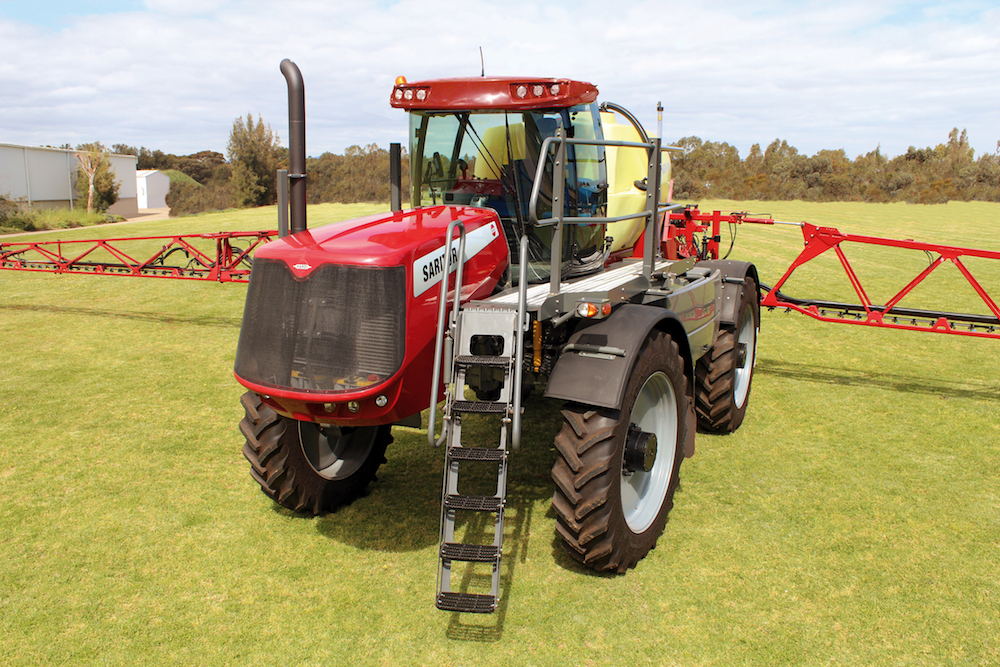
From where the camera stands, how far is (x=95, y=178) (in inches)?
1449

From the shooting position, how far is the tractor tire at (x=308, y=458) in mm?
4453

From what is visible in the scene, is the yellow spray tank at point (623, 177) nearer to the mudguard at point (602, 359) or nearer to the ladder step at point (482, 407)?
the mudguard at point (602, 359)

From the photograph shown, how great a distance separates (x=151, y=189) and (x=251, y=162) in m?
17.6

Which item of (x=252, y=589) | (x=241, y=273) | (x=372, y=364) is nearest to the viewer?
(x=372, y=364)

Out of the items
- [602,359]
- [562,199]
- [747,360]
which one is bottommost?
[747,360]

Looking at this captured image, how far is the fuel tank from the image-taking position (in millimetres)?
3701

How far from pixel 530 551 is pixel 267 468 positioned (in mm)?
1668

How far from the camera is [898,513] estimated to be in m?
4.95

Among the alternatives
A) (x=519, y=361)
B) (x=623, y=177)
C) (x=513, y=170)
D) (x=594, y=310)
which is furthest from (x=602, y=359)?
Answer: (x=623, y=177)

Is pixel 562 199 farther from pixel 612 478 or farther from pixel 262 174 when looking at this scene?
pixel 262 174

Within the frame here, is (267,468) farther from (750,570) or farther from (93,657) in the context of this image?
(750,570)

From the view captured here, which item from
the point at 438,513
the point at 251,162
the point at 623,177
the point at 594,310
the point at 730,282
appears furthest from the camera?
the point at 251,162

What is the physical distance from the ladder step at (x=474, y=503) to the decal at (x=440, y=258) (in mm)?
1062

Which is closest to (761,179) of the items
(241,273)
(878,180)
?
(878,180)
